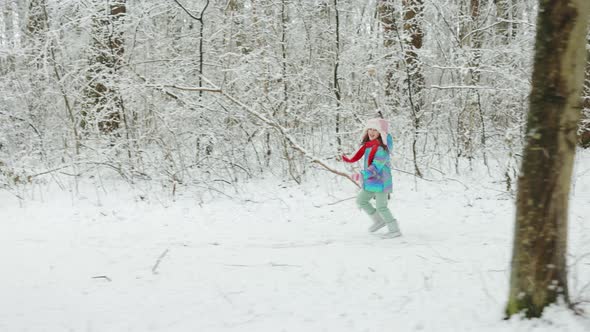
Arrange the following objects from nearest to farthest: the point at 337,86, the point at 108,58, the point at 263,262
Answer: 1. the point at 263,262
2. the point at 108,58
3. the point at 337,86

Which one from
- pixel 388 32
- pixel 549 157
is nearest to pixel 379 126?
pixel 549 157

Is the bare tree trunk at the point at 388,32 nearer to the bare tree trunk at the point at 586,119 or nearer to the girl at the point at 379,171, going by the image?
the bare tree trunk at the point at 586,119

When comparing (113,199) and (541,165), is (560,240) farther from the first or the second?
(113,199)

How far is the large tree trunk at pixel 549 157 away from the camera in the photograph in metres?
2.75

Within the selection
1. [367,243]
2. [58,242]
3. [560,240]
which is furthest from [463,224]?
[58,242]

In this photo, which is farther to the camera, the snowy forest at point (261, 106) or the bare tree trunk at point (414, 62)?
the bare tree trunk at point (414, 62)

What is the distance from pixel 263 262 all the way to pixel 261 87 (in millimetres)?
5857

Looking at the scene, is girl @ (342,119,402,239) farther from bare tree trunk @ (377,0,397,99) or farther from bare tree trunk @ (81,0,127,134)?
bare tree trunk @ (81,0,127,134)

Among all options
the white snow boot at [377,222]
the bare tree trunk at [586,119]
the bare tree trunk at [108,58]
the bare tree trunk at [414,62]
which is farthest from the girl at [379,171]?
the bare tree trunk at [586,119]

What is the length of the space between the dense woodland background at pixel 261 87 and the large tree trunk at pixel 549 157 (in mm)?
6464

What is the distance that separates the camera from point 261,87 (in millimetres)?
10180

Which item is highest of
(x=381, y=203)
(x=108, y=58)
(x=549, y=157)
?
(x=108, y=58)

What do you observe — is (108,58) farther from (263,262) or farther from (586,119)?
(586,119)

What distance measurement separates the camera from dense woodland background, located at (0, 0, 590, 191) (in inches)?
375
